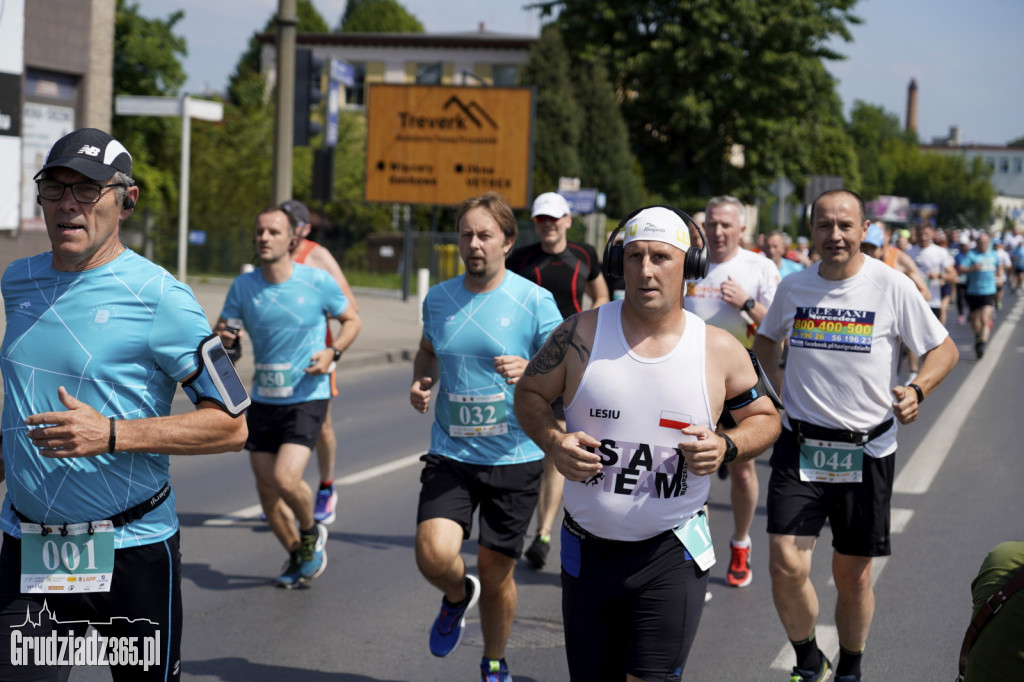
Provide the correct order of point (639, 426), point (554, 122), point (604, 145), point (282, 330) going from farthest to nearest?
point (604, 145) < point (554, 122) < point (282, 330) < point (639, 426)

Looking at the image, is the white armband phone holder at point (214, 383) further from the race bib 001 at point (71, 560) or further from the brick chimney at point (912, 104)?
the brick chimney at point (912, 104)

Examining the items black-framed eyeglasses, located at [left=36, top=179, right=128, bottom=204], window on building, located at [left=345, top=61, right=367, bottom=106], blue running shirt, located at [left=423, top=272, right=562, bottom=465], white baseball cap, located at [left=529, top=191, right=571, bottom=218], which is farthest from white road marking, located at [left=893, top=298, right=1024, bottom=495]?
window on building, located at [left=345, top=61, right=367, bottom=106]

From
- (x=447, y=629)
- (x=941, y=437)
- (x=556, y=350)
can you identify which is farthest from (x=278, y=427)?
(x=941, y=437)

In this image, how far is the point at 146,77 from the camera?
3712 cm

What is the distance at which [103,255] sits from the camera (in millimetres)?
3377

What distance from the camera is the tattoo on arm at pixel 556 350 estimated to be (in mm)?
3730

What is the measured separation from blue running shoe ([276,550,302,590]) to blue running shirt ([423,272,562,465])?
1.71m

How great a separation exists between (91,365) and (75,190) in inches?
18.8

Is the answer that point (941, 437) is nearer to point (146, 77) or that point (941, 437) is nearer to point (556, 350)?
point (556, 350)

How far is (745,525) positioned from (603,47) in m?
45.1

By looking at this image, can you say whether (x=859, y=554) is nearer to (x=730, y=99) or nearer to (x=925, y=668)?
(x=925, y=668)

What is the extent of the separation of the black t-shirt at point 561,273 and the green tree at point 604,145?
3980cm

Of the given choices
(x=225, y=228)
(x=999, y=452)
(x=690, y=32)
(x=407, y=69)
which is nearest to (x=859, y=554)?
(x=999, y=452)

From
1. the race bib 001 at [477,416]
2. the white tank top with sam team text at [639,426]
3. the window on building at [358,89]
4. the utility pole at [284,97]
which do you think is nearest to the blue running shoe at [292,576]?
the race bib 001 at [477,416]
